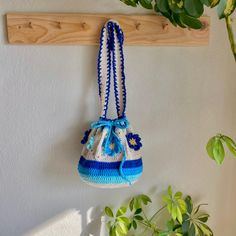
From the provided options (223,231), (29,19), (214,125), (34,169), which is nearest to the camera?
(29,19)

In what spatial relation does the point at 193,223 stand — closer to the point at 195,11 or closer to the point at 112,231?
the point at 112,231

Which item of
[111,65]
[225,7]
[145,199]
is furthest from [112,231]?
[225,7]

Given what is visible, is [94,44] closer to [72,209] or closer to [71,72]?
[71,72]

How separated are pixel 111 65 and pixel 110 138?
220 mm

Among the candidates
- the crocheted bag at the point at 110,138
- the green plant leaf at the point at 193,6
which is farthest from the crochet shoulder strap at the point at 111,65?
the green plant leaf at the point at 193,6

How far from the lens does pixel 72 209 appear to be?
3.75ft

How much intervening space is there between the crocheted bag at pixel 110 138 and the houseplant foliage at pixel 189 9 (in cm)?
14

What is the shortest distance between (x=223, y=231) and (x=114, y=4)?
93 centimetres

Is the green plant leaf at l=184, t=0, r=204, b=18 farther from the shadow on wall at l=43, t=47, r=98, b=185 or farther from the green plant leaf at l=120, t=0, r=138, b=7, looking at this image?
the shadow on wall at l=43, t=47, r=98, b=185

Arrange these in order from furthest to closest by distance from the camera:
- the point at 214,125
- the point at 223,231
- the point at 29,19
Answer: the point at 223,231 → the point at 214,125 → the point at 29,19

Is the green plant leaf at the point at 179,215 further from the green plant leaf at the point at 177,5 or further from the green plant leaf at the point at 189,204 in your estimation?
the green plant leaf at the point at 177,5

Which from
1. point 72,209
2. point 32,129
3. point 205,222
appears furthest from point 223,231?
→ point 32,129

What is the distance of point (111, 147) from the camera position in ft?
3.22

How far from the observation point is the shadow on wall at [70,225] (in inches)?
44.5
